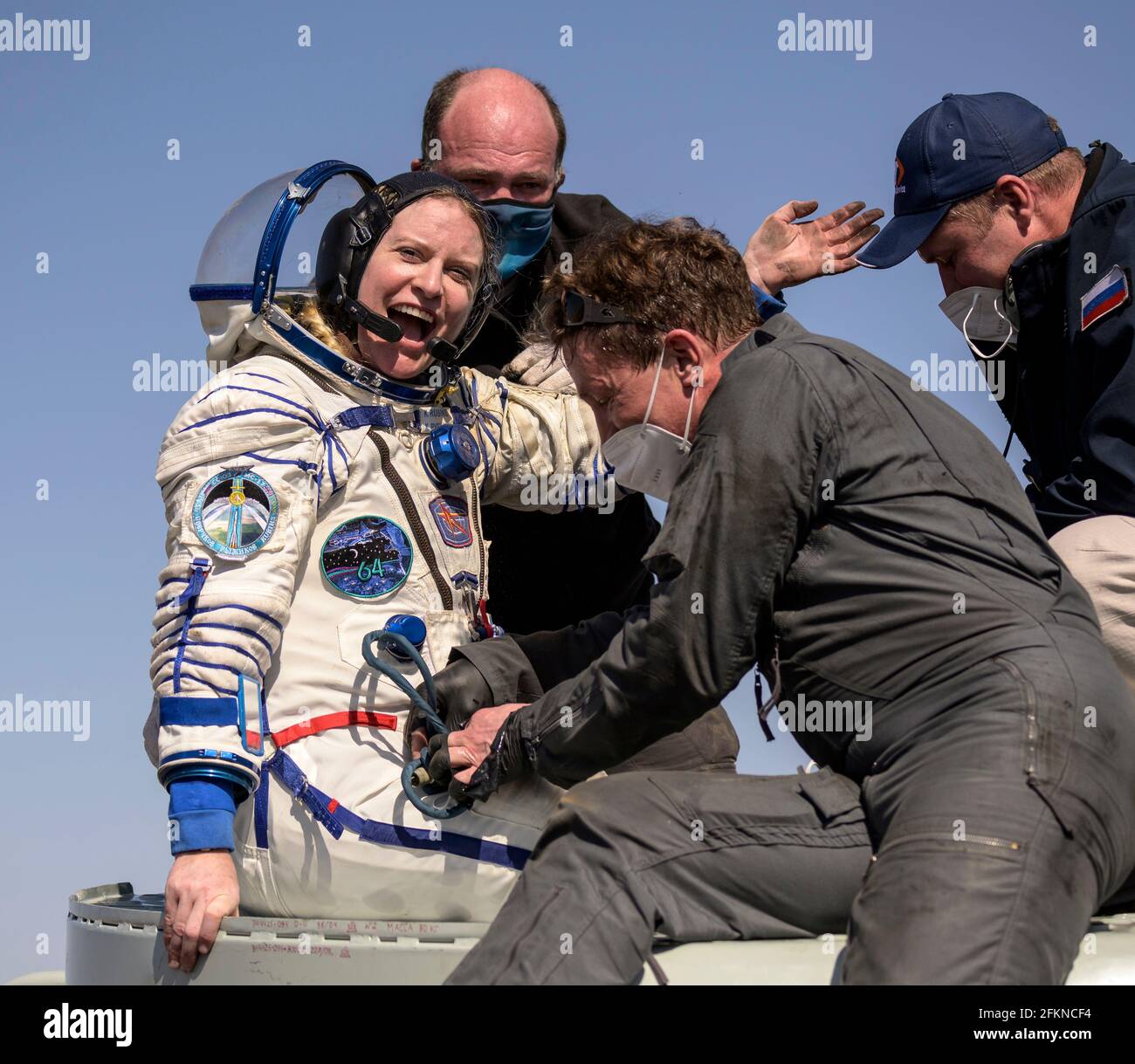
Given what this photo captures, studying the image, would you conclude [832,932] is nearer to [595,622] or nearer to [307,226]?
[595,622]

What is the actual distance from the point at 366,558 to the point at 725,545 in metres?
1.35

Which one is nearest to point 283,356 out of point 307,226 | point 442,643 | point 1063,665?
point 307,226

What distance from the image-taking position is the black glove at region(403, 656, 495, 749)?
12.2 feet

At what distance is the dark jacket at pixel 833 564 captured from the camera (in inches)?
113

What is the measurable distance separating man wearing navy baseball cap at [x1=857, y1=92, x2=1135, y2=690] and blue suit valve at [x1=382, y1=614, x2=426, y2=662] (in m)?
1.87

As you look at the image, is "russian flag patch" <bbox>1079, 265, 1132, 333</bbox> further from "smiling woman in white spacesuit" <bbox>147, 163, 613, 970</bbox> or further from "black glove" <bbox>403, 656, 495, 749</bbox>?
"black glove" <bbox>403, 656, 495, 749</bbox>

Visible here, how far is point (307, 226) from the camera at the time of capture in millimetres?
4258

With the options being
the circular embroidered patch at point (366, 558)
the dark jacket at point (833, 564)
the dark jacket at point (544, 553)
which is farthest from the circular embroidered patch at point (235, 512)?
the dark jacket at point (544, 553)

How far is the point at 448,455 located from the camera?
4.15 meters

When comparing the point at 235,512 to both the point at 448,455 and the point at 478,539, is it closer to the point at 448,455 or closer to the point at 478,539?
the point at 448,455

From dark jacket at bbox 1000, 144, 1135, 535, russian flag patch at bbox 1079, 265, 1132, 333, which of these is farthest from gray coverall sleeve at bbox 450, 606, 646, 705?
russian flag patch at bbox 1079, 265, 1132, 333

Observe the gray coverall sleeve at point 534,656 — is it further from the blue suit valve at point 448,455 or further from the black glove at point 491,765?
the blue suit valve at point 448,455

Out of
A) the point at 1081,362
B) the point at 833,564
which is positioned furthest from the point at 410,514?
the point at 1081,362

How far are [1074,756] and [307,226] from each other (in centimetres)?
270
